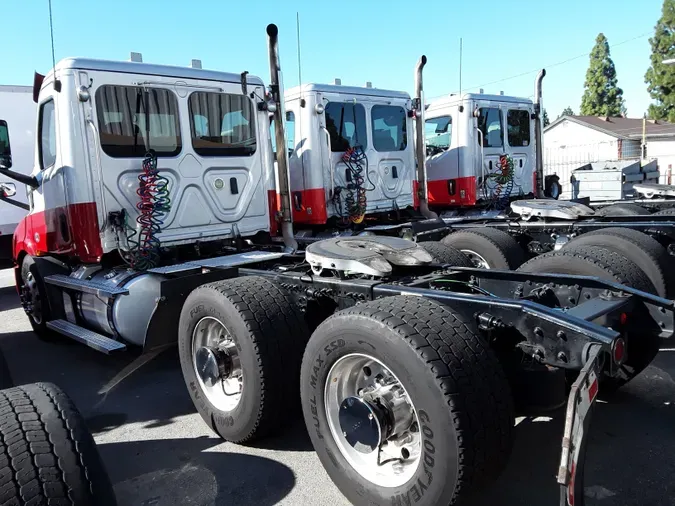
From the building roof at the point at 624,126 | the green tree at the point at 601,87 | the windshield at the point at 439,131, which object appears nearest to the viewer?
the windshield at the point at 439,131

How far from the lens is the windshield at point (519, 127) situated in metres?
9.98

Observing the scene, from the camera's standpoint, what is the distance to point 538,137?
1029 centimetres

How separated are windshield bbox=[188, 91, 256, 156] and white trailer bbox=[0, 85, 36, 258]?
18.3 ft

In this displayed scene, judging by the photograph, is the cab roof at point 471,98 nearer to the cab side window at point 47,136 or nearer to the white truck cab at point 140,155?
the white truck cab at point 140,155

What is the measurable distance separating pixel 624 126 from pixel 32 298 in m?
47.4

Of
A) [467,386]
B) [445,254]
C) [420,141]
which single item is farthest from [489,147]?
[467,386]

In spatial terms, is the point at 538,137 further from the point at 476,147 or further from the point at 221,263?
the point at 221,263

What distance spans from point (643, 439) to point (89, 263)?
15.8ft

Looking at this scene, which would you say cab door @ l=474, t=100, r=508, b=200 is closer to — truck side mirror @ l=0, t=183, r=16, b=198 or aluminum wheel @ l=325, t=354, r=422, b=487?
truck side mirror @ l=0, t=183, r=16, b=198

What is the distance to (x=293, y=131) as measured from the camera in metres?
7.65

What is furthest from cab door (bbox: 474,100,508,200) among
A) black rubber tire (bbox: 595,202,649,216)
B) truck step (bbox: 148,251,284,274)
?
truck step (bbox: 148,251,284,274)

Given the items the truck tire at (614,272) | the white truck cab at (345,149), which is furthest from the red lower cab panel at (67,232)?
the truck tire at (614,272)

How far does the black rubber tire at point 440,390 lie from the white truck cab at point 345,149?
488 centimetres

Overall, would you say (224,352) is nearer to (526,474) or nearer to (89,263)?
(526,474)
